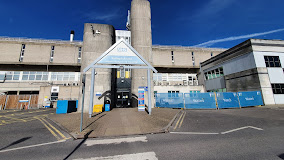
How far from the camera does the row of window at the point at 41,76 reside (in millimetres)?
26192

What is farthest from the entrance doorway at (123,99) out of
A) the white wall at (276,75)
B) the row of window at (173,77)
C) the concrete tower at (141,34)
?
the white wall at (276,75)

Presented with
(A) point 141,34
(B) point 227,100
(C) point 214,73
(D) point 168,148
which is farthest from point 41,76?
(C) point 214,73

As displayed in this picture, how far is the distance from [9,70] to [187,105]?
41.3 meters

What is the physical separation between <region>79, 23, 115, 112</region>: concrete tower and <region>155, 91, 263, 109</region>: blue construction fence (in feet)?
32.7

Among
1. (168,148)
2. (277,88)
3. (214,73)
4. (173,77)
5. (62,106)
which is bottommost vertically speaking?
(168,148)

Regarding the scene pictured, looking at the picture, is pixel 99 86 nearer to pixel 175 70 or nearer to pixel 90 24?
pixel 90 24

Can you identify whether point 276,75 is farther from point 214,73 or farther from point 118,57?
point 118,57

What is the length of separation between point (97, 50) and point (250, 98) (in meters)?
23.0

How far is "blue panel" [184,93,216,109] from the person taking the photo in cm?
1384

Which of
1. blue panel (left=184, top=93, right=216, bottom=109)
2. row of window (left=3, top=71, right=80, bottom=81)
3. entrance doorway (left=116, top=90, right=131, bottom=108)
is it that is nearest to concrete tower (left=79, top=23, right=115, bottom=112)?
entrance doorway (left=116, top=90, right=131, bottom=108)

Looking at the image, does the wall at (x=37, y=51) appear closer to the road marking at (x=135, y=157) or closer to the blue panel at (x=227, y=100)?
the road marking at (x=135, y=157)

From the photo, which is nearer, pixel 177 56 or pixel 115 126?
pixel 115 126

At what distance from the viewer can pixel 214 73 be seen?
25.0 metres

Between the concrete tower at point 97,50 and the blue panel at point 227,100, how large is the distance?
15123mm
